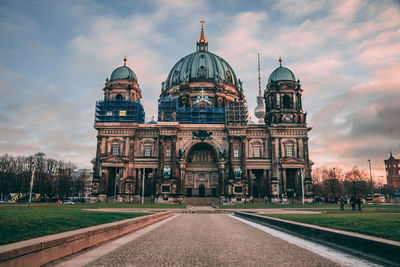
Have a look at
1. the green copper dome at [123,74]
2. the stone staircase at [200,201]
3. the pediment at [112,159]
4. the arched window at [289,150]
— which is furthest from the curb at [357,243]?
the green copper dome at [123,74]

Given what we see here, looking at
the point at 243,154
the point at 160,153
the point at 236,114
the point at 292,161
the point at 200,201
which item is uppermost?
the point at 236,114

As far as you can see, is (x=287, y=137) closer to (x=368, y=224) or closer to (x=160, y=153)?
(x=160, y=153)

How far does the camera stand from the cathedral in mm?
63312

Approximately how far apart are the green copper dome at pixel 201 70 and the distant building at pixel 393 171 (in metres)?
120

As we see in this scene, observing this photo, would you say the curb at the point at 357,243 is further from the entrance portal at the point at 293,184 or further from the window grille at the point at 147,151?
the window grille at the point at 147,151

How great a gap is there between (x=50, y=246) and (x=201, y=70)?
262ft

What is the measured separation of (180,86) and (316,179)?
65.7 meters

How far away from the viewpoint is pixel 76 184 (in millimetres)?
91625

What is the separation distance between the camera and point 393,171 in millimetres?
160000

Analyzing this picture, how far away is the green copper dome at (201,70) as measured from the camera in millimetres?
83500

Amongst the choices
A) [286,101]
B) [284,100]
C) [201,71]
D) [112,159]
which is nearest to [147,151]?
[112,159]

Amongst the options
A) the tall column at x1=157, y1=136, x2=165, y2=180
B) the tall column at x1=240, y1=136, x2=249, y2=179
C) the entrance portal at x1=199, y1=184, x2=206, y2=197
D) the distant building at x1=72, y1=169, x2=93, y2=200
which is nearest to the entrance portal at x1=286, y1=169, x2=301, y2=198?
the tall column at x1=240, y1=136, x2=249, y2=179

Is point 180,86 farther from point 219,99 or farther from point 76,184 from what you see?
point 76,184

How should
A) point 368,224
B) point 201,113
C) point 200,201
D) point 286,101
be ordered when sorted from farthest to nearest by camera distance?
point 201,113 → point 286,101 → point 200,201 → point 368,224
